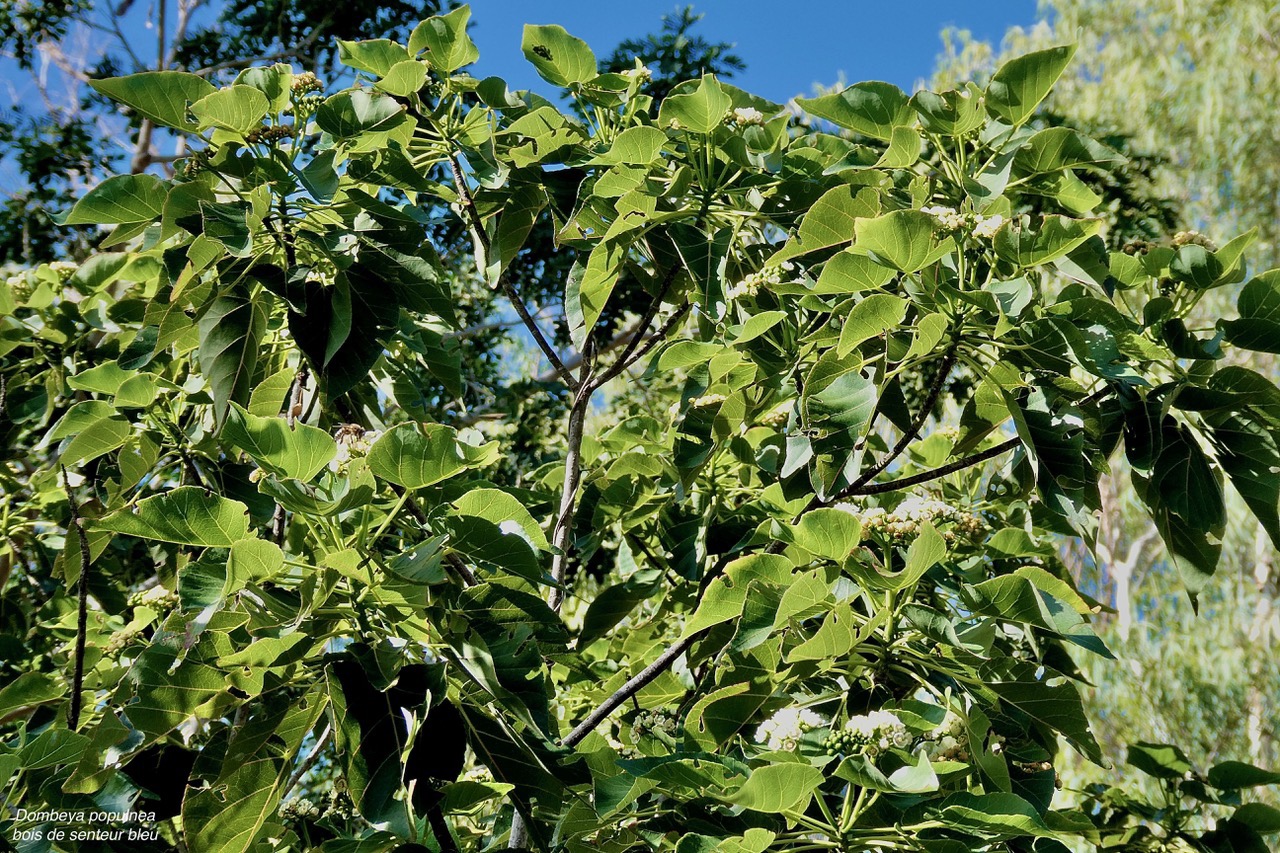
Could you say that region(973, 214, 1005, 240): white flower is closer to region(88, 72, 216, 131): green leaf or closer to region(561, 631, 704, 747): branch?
region(561, 631, 704, 747): branch

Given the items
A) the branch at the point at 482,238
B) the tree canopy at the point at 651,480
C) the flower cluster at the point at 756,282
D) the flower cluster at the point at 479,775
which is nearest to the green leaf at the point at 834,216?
the tree canopy at the point at 651,480

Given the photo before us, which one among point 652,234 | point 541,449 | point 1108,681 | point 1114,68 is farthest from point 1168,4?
point 652,234

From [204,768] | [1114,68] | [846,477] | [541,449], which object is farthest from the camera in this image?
[1114,68]

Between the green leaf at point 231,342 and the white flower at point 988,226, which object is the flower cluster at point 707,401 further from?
the green leaf at point 231,342

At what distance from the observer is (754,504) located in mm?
1798

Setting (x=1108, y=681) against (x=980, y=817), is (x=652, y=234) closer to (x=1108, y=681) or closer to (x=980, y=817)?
(x=980, y=817)

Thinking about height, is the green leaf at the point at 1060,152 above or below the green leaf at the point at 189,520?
above

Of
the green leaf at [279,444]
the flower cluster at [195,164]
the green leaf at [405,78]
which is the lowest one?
the green leaf at [279,444]

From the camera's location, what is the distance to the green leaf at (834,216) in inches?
62.6

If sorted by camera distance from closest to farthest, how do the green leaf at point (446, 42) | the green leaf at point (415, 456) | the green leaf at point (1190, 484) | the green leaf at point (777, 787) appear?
the green leaf at point (777, 787) → the green leaf at point (415, 456) → the green leaf at point (1190, 484) → the green leaf at point (446, 42)

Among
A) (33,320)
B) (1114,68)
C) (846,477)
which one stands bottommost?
(846,477)

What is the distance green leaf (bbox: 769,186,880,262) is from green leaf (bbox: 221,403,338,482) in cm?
74

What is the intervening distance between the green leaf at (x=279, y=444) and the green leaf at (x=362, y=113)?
587mm

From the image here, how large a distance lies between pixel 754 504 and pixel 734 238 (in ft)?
1.47
